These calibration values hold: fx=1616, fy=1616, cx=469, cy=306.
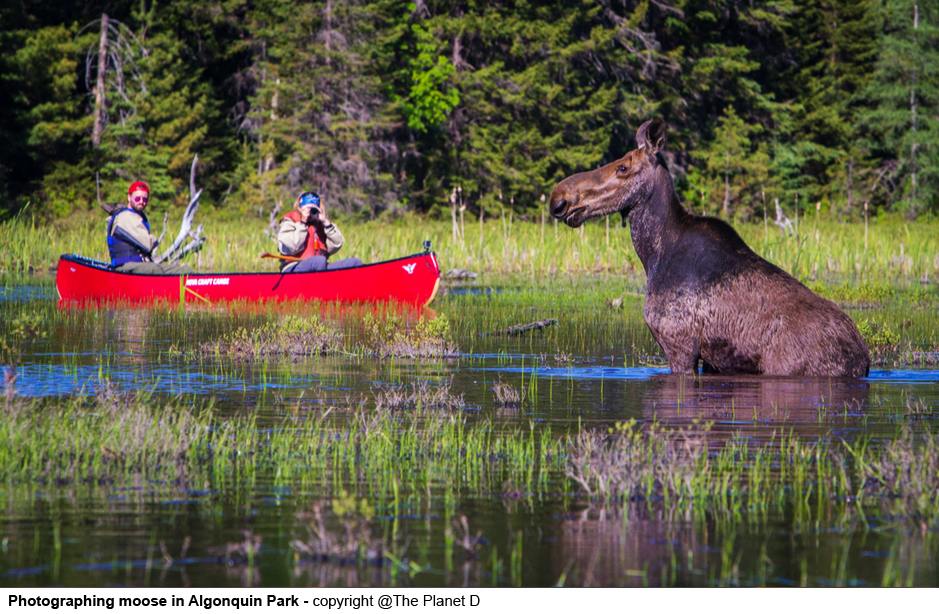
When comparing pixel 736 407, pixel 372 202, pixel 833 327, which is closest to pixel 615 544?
pixel 736 407

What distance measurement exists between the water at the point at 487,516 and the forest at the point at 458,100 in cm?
2701

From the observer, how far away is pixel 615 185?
40.2ft

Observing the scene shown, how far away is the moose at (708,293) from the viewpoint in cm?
Answer: 1163

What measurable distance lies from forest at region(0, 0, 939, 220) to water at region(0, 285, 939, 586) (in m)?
27.0

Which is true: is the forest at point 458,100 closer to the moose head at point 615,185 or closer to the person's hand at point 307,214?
the person's hand at point 307,214

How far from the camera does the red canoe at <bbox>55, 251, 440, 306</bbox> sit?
68.7 ft

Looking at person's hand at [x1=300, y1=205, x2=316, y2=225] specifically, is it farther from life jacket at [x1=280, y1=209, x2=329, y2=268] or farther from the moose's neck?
the moose's neck

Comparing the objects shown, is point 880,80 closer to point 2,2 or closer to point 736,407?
point 2,2

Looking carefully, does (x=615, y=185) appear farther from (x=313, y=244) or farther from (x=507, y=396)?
(x=313, y=244)

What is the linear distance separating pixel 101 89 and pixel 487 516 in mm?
39813

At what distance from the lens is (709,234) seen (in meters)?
12.1

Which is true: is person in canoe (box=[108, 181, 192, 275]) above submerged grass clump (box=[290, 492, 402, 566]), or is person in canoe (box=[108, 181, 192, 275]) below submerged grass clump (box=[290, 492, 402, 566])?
above

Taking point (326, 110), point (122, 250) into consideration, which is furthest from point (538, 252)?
point (326, 110)

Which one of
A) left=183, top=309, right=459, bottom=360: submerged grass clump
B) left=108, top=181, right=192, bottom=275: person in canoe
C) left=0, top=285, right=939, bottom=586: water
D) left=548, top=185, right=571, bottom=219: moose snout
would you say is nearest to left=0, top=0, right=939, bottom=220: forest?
left=108, top=181, right=192, bottom=275: person in canoe
